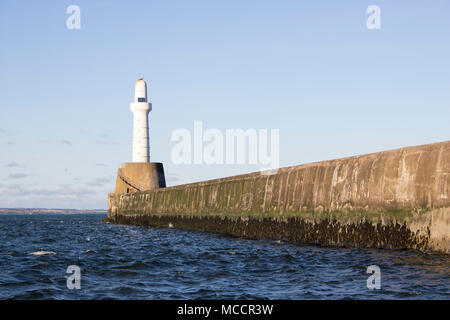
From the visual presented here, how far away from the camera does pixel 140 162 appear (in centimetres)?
4916

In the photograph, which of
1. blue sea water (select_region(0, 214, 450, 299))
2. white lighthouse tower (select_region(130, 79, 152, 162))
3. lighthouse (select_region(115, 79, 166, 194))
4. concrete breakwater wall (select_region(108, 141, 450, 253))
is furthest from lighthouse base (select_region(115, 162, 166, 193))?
blue sea water (select_region(0, 214, 450, 299))

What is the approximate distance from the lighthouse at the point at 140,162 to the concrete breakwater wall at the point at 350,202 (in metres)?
20.2

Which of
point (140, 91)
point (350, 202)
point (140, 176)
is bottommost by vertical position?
point (350, 202)

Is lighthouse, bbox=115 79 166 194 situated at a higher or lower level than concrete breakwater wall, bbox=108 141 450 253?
higher

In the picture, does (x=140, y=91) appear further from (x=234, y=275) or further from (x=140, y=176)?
(x=234, y=275)

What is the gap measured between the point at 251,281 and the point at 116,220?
44.0 meters

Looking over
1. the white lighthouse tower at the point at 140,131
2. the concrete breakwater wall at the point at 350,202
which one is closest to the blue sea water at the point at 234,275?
the concrete breakwater wall at the point at 350,202

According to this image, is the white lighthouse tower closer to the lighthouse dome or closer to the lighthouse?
the lighthouse

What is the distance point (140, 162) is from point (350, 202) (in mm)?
34817

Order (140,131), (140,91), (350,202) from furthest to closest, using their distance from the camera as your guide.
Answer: (140,91) → (140,131) → (350,202)

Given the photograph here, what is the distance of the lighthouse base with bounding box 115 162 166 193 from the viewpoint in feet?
160

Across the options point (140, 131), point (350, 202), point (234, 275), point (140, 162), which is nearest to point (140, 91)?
point (140, 131)
